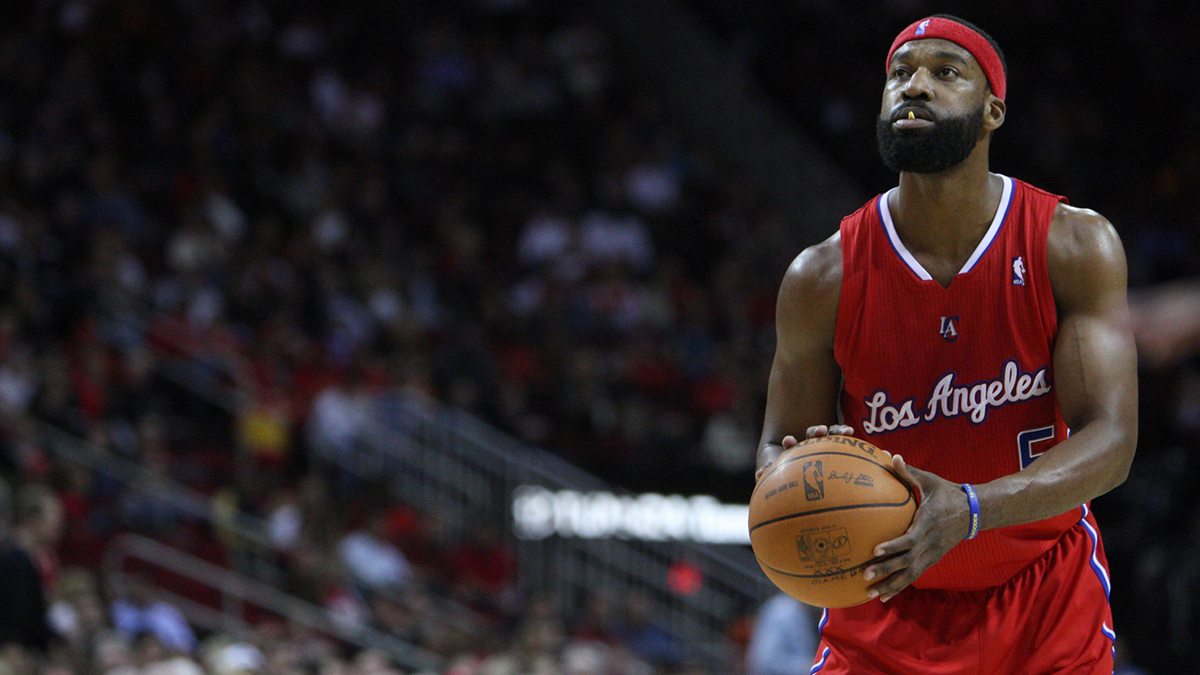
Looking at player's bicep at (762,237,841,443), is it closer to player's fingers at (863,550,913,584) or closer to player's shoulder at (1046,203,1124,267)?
player's shoulder at (1046,203,1124,267)

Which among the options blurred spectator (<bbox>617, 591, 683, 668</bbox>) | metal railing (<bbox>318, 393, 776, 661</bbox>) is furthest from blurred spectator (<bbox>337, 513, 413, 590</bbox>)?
blurred spectator (<bbox>617, 591, 683, 668</bbox>)

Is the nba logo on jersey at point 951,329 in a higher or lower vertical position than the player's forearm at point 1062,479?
higher

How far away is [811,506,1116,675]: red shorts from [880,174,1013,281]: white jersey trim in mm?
821

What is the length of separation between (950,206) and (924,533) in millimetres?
1091

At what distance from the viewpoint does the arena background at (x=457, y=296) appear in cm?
1123

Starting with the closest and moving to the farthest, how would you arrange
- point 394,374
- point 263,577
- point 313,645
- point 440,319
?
point 313,645
point 263,577
point 394,374
point 440,319

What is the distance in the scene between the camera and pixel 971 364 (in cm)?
390

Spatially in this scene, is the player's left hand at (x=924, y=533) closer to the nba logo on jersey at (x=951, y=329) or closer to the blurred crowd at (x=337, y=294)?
the nba logo on jersey at (x=951, y=329)

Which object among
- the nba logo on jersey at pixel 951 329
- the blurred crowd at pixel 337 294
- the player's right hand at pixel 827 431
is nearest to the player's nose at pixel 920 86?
the nba logo on jersey at pixel 951 329

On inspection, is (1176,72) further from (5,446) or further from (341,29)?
(5,446)

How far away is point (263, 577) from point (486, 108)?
8707mm

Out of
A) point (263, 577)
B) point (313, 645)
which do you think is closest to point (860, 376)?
point (313, 645)

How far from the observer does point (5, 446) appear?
35.1 feet

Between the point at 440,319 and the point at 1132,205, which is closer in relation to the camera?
the point at 440,319
